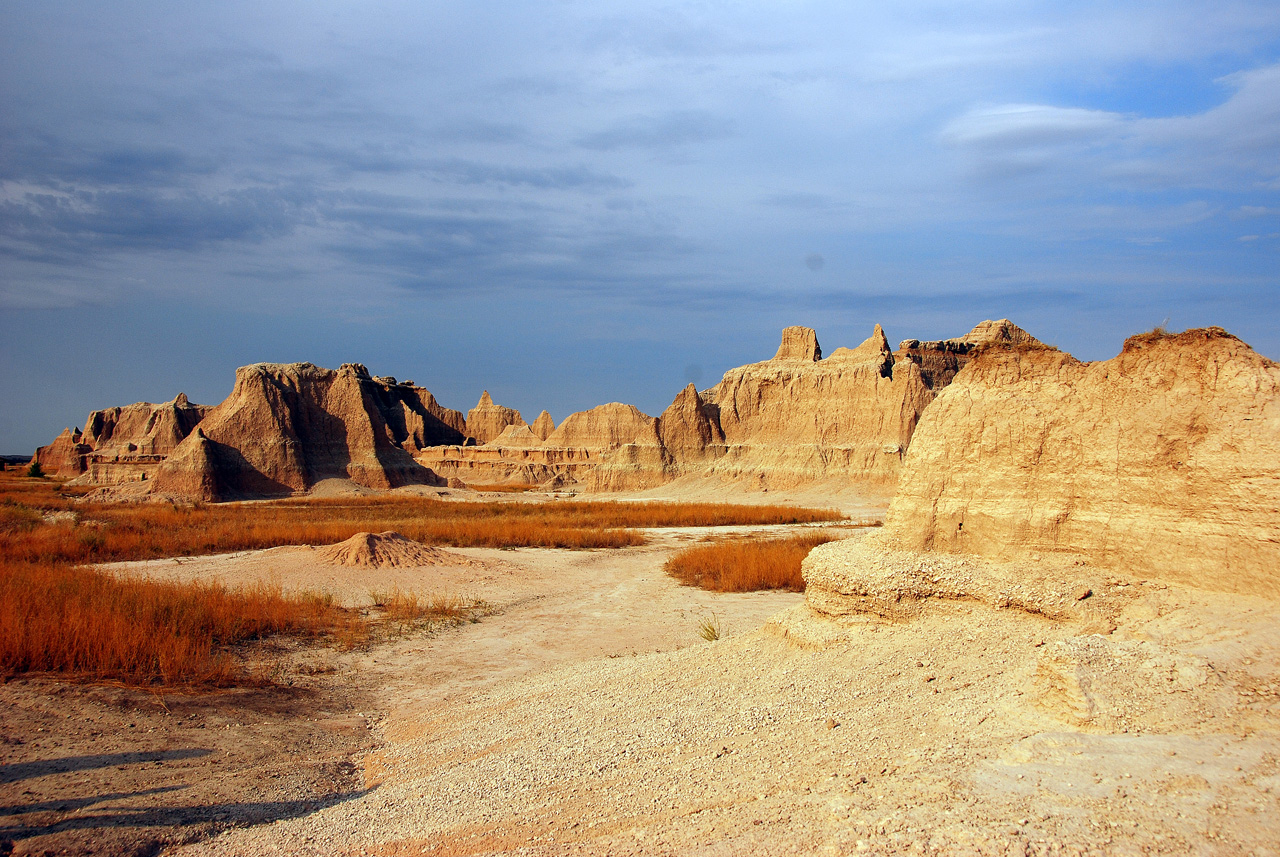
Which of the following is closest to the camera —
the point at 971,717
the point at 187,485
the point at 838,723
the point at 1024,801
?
the point at 1024,801

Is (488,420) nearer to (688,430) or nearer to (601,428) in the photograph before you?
(601,428)

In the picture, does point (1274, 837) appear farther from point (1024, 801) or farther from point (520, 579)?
point (520, 579)

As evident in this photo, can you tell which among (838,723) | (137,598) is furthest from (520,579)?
(838,723)

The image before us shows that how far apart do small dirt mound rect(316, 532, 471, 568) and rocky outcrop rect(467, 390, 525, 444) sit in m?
87.1

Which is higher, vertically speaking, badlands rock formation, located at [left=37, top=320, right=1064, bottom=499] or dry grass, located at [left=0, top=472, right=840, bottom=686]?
badlands rock formation, located at [left=37, top=320, right=1064, bottom=499]

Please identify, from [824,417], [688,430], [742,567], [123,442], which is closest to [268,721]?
[742,567]

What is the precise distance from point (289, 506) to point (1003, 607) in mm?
42383

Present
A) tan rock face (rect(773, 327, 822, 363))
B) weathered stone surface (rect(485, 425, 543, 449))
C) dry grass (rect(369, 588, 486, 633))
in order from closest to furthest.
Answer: dry grass (rect(369, 588, 486, 633))
tan rock face (rect(773, 327, 822, 363))
weathered stone surface (rect(485, 425, 543, 449))

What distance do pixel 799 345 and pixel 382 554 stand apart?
4904 centimetres

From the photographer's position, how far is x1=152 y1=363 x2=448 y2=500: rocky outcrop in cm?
4609

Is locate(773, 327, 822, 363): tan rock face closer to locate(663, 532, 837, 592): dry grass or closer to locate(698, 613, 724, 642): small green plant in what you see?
locate(663, 532, 837, 592): dry grass

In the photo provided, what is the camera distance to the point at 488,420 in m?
107

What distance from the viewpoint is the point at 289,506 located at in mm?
41344

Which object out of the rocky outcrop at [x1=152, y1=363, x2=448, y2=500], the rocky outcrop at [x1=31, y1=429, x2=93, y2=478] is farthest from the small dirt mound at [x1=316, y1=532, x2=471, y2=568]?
the rocky outcrop at [x1=31, y1=429, x2=93, y2=478]
